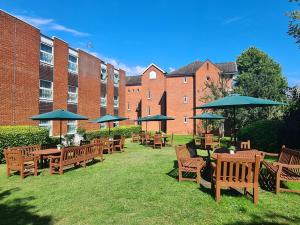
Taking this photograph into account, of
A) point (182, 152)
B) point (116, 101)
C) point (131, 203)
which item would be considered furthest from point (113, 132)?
point (131, 203)

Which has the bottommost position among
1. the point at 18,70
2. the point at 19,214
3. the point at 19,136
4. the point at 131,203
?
the point at 19,214

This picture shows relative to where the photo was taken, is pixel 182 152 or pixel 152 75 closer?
pixel 182 152

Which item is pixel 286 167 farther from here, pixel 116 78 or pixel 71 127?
pixel 116 78

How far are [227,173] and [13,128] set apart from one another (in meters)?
13.3

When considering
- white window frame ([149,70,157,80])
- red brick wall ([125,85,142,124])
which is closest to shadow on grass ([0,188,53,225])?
white window frame ([149,70,157,80])

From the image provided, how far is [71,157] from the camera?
11.9 m

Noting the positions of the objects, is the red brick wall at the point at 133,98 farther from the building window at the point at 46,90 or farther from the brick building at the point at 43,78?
the building window at the point at 46,90

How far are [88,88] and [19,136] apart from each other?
57.9 feet

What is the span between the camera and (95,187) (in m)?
8.72

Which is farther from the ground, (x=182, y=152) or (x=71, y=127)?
(x=71, y=127)

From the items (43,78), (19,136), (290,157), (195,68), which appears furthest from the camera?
(195,68)

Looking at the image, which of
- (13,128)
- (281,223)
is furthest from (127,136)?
(281,223)

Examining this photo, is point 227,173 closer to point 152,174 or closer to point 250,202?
point 250,202

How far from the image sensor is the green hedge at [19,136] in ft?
49.1
